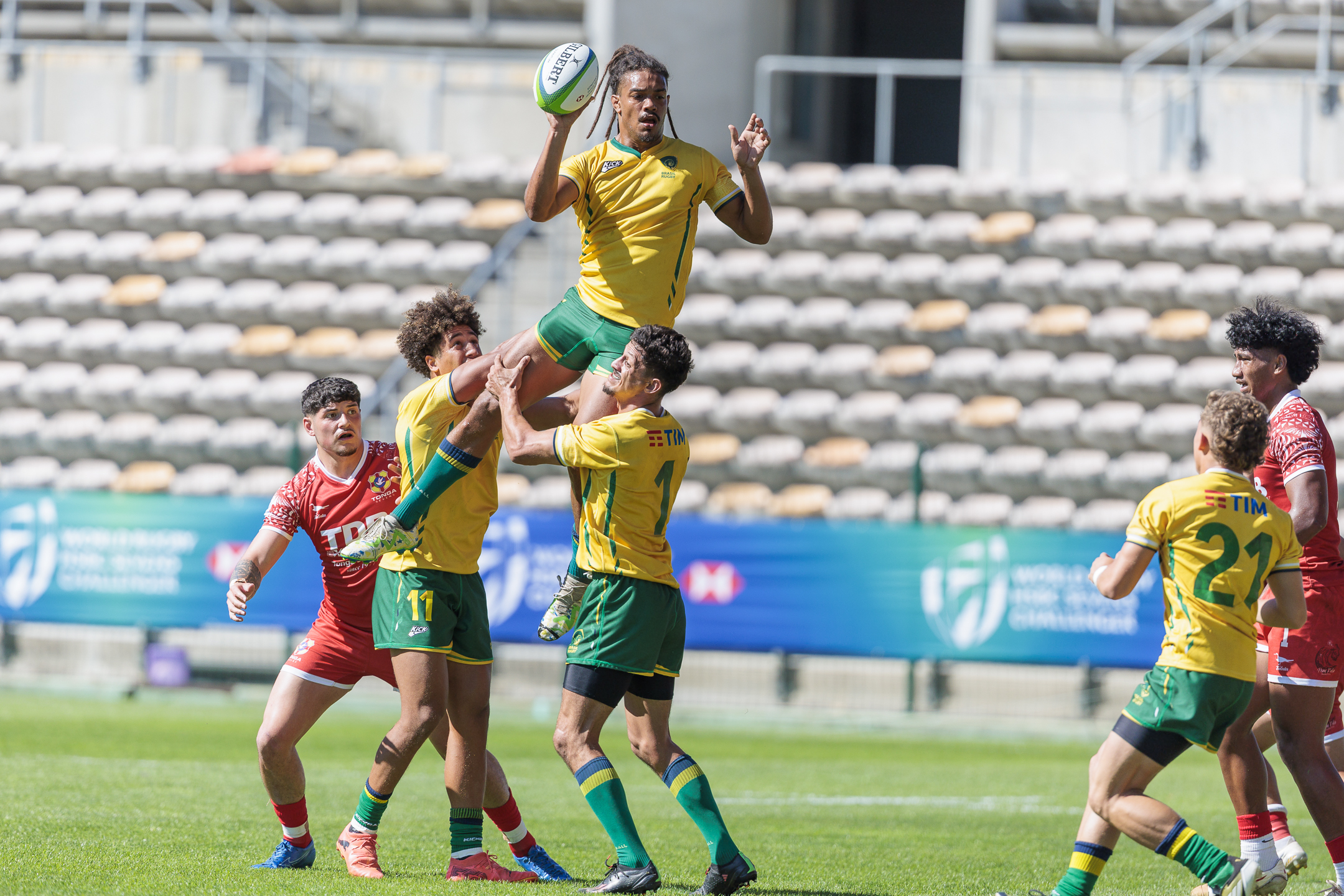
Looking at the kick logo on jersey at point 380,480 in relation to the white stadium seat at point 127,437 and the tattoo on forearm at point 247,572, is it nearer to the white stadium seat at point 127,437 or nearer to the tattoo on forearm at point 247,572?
the tattoo on forearm at point 247,572

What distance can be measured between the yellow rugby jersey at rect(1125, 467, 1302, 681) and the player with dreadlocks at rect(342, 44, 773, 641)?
6.28 ft

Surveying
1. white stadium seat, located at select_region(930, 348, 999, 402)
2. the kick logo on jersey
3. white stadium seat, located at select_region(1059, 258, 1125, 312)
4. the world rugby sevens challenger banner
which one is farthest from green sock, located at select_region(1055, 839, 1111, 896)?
white stadium seat, located at select_region(1059, 258, 1125, 312)

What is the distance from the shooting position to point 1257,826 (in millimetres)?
5387

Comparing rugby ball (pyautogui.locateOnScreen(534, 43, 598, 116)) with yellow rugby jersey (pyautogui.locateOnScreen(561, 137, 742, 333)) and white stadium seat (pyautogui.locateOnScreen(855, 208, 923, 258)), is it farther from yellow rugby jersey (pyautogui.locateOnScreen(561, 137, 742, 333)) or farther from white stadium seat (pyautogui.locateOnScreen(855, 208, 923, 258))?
white stadium seat (pyautogui.locateOnScreen(855, 208, 923, 258))

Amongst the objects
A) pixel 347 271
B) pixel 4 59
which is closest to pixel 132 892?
pixel 347 271

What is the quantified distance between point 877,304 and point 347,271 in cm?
614

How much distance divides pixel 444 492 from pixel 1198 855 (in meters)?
2.86

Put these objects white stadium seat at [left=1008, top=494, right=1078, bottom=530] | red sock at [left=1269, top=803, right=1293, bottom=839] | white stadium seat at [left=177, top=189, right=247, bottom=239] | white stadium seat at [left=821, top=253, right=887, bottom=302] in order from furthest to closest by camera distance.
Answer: white stadium seat at [left=177, top=189, right=247, bottom=239]
white stadium seat at [left=821, top=253, right=887, bottom=302]
white stadium seat at [left=1008, top=494, right=1078, bottom=530]
red sock at [left=1269, top=803, right=1293, bottom=839]

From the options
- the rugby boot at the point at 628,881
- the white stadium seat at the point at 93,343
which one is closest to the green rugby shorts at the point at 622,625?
the rugby boot at the point at 628,881

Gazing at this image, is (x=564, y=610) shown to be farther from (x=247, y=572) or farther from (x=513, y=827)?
(x=247, y=572)

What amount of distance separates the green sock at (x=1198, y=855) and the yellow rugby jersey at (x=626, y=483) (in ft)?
6.05

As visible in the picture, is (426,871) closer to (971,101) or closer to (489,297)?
(489,297)

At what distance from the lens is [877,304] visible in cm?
1711

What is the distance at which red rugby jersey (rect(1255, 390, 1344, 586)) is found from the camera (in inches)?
217
